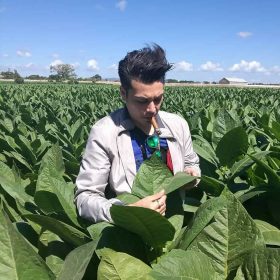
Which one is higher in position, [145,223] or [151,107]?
[151,107]

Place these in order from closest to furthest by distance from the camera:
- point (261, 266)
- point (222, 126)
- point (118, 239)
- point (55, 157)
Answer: point (261, 266)
point (118, 239)
point (55, 157)
point (222, 126)

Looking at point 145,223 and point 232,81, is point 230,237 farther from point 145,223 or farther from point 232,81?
point 232,81

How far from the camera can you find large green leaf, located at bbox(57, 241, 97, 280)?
0.98m

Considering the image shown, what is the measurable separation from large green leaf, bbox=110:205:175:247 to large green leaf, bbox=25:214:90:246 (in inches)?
7.4

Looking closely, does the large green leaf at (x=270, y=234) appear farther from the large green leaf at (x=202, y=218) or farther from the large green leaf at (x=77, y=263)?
the large green leaf at (x=77, y=263)

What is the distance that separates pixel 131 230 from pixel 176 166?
107 cm

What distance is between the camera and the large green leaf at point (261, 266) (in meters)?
1.07

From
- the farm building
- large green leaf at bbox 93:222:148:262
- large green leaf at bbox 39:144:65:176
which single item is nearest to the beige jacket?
large green leaf at bbox 39:144:65:176

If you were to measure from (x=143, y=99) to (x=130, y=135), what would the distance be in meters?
0.22

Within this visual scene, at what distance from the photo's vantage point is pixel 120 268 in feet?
3.82

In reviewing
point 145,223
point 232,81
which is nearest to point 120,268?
point 145,223

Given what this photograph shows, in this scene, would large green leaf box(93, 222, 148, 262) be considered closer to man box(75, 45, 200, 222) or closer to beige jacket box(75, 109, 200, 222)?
beige jacket box(75, 109, 200, 222)

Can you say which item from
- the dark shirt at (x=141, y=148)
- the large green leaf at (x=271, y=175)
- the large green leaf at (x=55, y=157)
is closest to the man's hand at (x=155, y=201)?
the large green leaf at (x=271, y=175)

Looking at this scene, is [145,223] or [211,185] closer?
[145,223]
